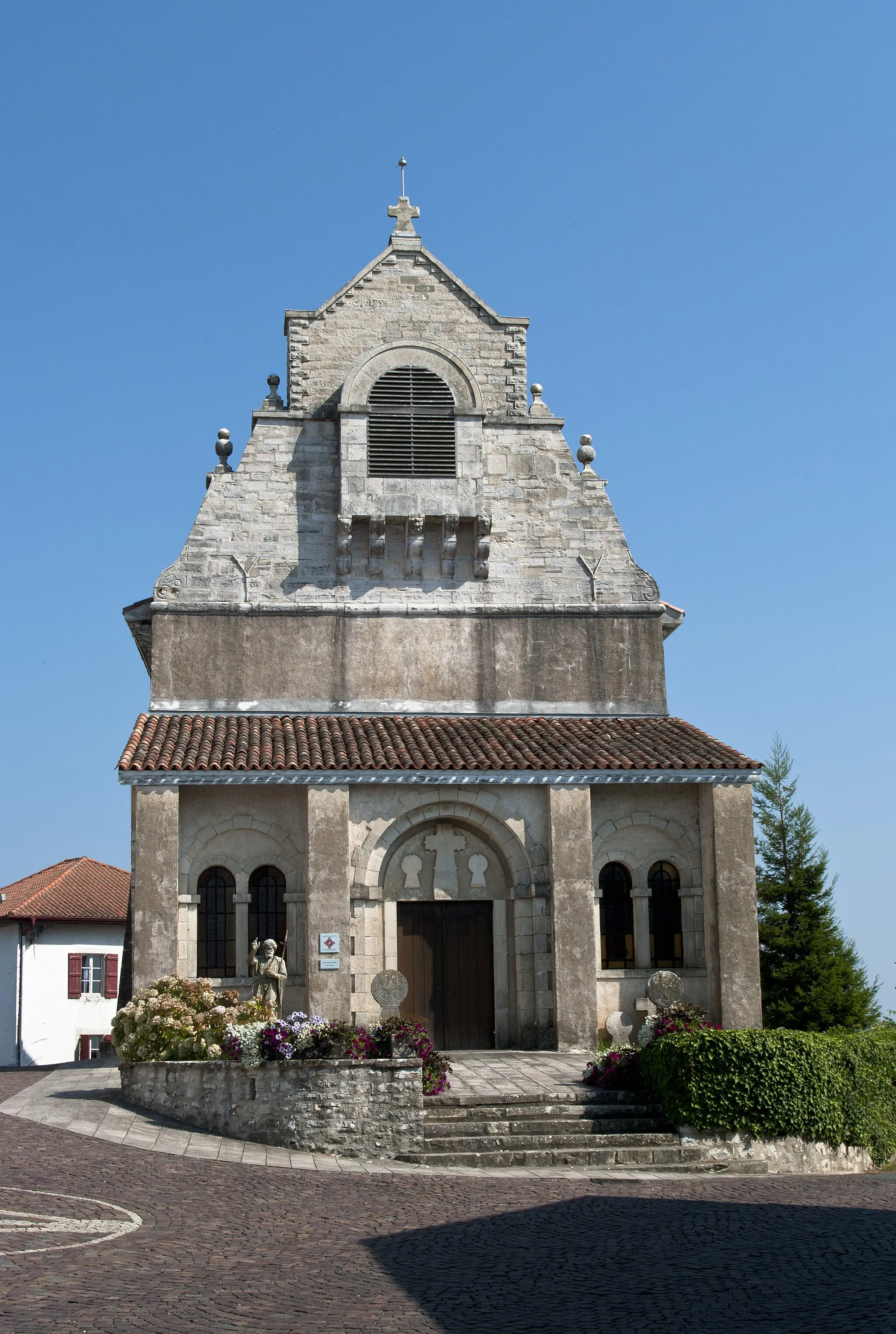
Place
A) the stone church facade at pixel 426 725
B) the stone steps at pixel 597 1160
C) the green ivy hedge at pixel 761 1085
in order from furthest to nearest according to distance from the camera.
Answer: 1. the stone church facade at pixel 426 725
2. the green ivy hedge at pixel 761 1085
3. the stone steps at pixel 597 1160

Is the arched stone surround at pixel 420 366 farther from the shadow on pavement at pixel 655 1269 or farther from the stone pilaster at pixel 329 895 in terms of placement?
the shadow on pavement at pixel 655 1269

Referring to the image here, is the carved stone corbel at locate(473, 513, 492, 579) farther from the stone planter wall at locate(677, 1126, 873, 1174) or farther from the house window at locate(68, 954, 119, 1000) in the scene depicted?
the house window at locate(68, 954, 119, 1000)

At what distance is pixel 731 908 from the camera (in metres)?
24.6

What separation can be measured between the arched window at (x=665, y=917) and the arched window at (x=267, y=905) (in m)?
6.83

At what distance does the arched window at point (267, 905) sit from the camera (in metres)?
25.0

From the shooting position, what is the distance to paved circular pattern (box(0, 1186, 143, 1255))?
12.1 meters

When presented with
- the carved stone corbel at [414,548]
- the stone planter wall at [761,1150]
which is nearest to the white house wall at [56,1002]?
the carved stone corbel at [414,548]

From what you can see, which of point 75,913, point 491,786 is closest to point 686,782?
point 491,786

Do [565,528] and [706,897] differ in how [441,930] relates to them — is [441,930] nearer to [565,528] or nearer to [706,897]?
[706,897]

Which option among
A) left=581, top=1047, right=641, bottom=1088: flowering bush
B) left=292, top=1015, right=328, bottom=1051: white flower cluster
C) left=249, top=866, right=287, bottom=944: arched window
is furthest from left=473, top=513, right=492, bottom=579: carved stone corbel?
left=292, top=1015, right=328, bottom=1051: white flower cluster

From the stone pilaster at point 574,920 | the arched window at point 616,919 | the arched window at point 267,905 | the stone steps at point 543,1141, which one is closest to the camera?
the stone steps at point 543,1141

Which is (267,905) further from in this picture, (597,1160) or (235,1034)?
(597,1160)

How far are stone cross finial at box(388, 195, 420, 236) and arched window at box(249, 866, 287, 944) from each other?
1407cm

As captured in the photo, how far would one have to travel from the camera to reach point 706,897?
25234 millimetres
